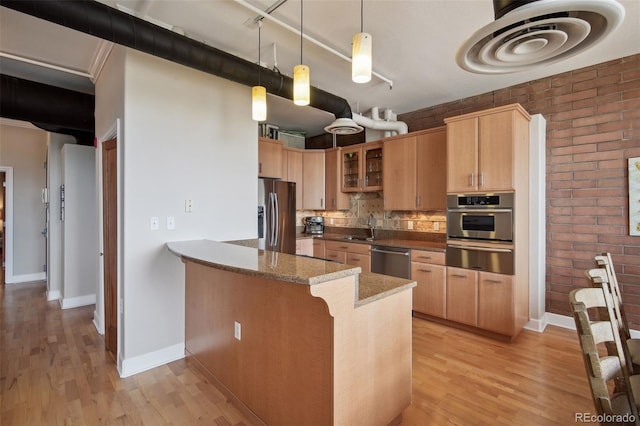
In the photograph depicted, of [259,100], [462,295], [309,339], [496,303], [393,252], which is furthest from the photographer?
[393,252]

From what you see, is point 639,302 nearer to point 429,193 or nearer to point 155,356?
point 429,193

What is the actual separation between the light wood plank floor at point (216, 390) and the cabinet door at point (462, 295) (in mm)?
200

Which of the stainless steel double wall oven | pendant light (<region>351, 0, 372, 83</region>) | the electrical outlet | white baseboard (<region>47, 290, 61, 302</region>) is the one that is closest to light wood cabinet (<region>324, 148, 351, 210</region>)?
the stainless steel double wall oven

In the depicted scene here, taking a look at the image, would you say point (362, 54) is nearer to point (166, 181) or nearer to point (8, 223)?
point (166, 181)

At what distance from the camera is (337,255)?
4.71 metres

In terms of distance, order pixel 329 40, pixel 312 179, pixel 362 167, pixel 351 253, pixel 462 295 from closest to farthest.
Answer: pixel 329 40, pixel 462 295, pixel 351 253, pixel 362 167, pixel 312 179

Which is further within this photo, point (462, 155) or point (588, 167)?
point (462, 155)

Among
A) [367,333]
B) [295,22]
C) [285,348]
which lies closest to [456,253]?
[367,333]

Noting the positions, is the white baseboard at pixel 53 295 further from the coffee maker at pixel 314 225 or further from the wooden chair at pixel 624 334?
the wooden chair at pixel 624 334

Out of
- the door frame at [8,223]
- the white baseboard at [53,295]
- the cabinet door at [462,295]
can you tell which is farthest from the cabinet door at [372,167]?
the door frame at [8,223]

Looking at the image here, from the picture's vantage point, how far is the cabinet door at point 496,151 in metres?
3.11

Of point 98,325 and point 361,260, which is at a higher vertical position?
point 361,260

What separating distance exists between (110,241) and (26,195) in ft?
14.7

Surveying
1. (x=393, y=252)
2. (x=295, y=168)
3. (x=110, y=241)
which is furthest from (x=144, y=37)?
(x=393, y=252)
